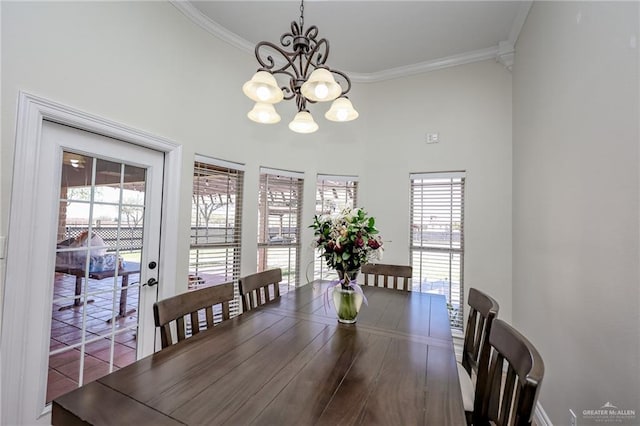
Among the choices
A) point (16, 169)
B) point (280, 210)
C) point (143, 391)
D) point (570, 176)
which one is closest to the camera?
point (143, 391)

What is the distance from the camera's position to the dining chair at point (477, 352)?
121 cm

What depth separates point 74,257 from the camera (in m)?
1.84

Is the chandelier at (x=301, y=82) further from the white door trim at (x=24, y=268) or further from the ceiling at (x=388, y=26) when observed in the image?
the white door trim at (x=24, y=268)

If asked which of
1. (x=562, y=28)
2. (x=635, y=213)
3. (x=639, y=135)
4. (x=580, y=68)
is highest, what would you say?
(x=562, y=28)

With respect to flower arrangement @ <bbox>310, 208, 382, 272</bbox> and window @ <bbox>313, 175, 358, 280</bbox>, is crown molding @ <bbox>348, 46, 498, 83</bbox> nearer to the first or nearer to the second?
window @ <bbox>313, 175, 358, 280</bbox>

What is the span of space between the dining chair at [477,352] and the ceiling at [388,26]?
8.24ft

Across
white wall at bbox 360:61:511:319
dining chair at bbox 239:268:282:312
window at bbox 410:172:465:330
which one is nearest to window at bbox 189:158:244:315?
dining chair at bbox 239:268:282:312

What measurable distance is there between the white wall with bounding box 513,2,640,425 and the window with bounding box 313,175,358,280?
185 cm

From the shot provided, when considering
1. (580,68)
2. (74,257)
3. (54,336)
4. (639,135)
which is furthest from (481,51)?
(54,336)

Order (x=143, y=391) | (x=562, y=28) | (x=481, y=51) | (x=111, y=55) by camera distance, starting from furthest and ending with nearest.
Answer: (x=481, y=51) < (x=111, y=55) < (x=562, y=28) < (x=143, y=391)

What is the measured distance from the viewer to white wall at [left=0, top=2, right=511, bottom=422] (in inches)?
63.5

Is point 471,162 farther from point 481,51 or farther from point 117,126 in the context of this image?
point 117,126

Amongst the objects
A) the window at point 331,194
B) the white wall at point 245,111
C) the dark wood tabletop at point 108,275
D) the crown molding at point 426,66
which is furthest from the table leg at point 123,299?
the crown molding at point 426,66

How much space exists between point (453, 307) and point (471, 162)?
1653mm
